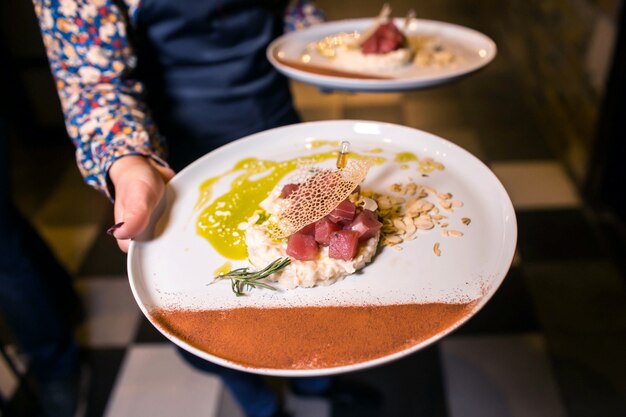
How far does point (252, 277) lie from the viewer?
76 centimetres

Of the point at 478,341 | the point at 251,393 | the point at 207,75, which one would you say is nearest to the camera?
the point at 207,75

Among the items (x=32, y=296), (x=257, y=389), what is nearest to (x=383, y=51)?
(x=257, y=389)

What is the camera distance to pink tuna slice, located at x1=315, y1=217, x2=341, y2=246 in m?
0.79

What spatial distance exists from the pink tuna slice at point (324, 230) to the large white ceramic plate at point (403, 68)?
0.42m

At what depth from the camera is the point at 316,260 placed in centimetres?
78

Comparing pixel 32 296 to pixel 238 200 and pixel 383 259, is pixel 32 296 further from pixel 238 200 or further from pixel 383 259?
pixel 383 259

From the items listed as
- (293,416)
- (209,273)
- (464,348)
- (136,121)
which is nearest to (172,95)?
(136,121)

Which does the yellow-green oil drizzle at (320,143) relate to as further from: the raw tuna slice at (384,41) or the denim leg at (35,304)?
the denim leg at (35,304)

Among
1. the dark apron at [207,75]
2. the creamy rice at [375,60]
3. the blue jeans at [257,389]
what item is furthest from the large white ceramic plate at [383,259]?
the blue jeans at [257,389]

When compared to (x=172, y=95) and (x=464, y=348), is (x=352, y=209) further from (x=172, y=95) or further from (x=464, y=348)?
(x=464, y=348)

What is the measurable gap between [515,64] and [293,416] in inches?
112

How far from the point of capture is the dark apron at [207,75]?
1152 mm

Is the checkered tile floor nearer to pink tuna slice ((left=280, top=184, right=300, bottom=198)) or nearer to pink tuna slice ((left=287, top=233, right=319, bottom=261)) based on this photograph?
pink tuna slice ((left=280, top=184, right=300, bottom=198))

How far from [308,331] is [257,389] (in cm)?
86
